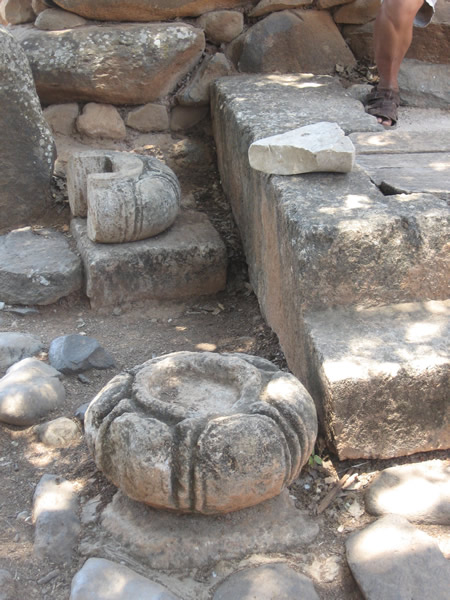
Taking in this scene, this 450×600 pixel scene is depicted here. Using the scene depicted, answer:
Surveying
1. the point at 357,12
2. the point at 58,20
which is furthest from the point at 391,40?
the point at 58,20

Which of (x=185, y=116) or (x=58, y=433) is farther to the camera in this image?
(x=185, y=116)

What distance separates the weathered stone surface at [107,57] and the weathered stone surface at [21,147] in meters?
0.38

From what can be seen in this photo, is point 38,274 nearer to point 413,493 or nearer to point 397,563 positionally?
point 413,493

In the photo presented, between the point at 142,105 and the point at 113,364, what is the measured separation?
7.20ft

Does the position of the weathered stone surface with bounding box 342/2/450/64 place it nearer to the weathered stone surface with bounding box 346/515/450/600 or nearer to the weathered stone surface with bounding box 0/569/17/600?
the weathered stone surface with bounding box 346/515/450/600

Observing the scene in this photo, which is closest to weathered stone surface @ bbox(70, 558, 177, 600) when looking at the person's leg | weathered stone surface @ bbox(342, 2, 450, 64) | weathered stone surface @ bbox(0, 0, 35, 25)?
the person's leg

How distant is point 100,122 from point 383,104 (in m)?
1.82

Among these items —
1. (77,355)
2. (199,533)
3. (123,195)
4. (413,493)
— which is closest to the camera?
(199,533)

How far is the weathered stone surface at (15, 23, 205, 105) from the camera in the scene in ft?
14.1

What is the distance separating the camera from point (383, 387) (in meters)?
2.15

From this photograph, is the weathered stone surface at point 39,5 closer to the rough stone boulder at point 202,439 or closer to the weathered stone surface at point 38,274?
the weathered stone surface at point 38,274

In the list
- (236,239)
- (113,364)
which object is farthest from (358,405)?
(236,239)

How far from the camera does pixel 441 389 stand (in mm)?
2174

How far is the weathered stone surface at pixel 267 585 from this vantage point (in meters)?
1.79
